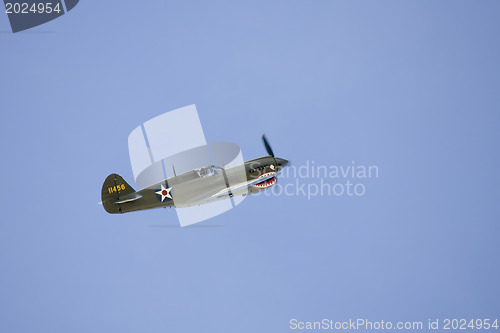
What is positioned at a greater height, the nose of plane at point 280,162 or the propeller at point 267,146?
the propeller at point 267,146

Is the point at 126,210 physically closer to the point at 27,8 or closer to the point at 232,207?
the point at 232,207

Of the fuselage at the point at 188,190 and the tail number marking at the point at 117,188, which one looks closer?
the fuselage at the point at 188,190

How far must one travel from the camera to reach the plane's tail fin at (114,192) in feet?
66.2

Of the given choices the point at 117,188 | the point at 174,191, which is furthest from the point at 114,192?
the point at 174,191

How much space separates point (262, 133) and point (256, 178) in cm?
324

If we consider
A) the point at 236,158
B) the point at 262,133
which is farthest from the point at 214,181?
the point at 262,133

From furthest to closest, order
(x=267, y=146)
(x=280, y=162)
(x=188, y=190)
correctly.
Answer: (x=267, y=146) < (x=280, y=162) < (x=188, y=190)

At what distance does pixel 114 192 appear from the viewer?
2030 centimetres

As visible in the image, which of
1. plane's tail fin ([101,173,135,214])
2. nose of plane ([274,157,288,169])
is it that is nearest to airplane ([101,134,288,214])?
plane's tail fin ([101,173,135,214])

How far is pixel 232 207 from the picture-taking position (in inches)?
859

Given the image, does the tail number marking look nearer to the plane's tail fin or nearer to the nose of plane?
the plane's tail fin

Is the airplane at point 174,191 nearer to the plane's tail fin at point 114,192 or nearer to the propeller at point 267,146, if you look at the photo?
the plane's tail fin at point 114,192

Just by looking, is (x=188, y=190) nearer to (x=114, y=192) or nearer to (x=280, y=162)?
(x=114, y=192)

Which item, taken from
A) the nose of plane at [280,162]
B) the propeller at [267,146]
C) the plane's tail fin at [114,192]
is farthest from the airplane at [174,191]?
the propeller at [267,146]
